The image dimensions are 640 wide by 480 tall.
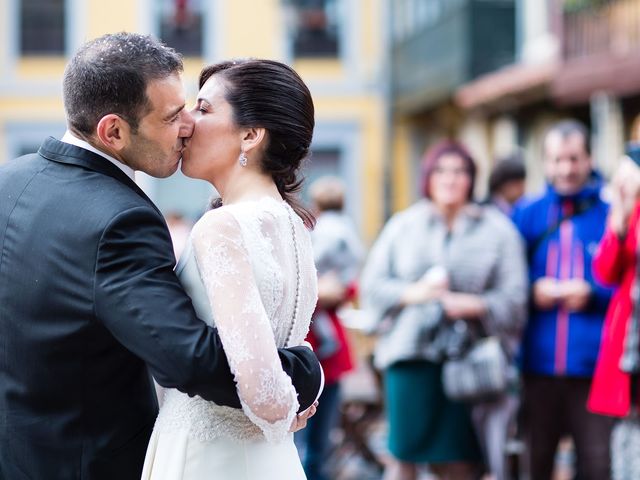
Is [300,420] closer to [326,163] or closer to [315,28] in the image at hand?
[326,163]

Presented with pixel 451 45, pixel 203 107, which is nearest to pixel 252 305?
pixel 203 107

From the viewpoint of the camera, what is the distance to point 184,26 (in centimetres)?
2497

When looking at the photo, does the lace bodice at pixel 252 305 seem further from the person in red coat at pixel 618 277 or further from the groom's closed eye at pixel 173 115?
the person in red coat at pixel 618 277

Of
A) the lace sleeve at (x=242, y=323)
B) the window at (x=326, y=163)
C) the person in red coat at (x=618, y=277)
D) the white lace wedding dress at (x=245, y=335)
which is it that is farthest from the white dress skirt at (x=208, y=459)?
the window at (x=326, y=163)

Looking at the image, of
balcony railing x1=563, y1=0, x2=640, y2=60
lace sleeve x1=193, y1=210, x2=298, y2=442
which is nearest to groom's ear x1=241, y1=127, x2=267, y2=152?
lace sleeve x1=193, y1=210, x2=298, y2=442

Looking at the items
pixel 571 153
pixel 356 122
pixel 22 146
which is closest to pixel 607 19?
pixel 571 153

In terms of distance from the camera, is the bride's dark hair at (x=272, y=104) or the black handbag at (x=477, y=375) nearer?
the bride's dark hair at (x=272, y=104)

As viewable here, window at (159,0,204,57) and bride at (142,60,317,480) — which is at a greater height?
window at (159,0,204,57)

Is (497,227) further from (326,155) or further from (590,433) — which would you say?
(326,155)

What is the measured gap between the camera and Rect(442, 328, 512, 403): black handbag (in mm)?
5770

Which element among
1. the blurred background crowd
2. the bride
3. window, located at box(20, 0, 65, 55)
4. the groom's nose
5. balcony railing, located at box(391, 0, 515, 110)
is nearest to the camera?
the bride

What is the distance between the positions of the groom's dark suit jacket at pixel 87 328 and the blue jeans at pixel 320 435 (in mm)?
4140

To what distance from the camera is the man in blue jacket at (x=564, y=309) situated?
18.9 ft

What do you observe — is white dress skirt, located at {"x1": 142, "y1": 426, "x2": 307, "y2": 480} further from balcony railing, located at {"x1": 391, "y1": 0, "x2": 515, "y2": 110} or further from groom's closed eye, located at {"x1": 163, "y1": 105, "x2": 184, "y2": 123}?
balcony railing, located at {"x1": 391, "y1": 0, "x2": 515, "y2": 110}
